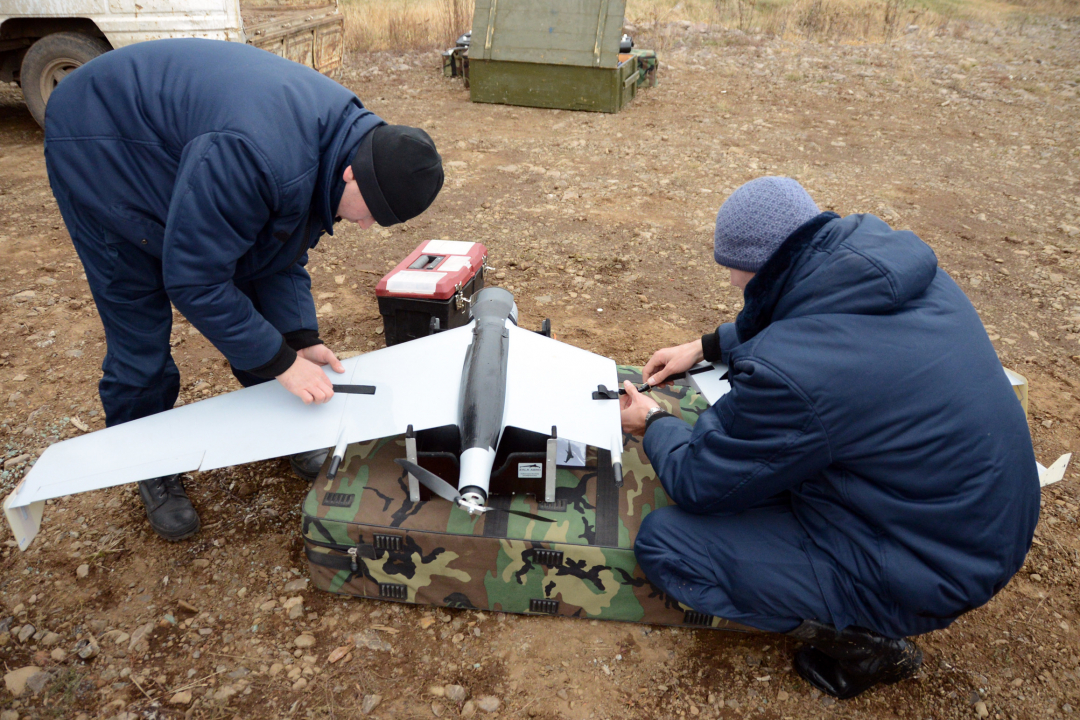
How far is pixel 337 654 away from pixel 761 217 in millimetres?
2059

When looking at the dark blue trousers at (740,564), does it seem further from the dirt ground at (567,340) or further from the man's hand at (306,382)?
the man's hand at (306,382)

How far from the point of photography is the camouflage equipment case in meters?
2.38

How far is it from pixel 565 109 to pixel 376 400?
7294 millimetres

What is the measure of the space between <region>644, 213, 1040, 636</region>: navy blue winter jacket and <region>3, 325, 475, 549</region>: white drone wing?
1098 millimetres

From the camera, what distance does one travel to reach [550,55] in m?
8.72

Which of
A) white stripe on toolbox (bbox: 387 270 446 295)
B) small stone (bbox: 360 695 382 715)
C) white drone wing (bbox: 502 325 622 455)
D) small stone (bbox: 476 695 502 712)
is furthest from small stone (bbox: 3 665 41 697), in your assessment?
white stripe on toolbox (bbox: 387 270 446 295)

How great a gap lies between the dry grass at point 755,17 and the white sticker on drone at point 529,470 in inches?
432

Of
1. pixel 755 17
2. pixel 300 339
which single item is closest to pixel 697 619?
pixel 300 339

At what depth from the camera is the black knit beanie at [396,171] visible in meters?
2.07

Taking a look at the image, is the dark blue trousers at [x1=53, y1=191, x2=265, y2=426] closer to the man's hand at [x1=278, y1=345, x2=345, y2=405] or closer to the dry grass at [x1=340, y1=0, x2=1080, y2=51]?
the man's hand at [x1=278, y1=345, x2=345, y2=405]

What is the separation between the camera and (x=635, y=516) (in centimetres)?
247

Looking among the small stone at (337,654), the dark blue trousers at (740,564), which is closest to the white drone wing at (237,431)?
the small stone at (337,654)

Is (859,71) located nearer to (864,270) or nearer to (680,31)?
(680,31)

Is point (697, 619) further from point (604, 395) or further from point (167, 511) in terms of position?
point (167, 511)
